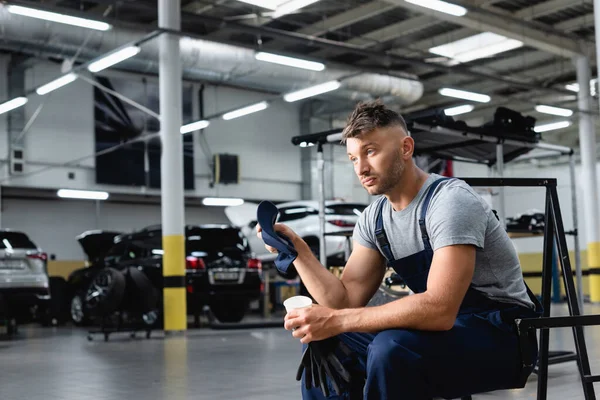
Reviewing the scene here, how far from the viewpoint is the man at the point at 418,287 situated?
2.01 metres

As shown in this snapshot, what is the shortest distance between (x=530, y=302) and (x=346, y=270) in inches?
22.5

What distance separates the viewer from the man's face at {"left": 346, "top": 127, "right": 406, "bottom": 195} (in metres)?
2.21

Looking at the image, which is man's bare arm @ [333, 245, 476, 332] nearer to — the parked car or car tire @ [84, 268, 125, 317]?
car tire @ [84, 268, 125, 317]

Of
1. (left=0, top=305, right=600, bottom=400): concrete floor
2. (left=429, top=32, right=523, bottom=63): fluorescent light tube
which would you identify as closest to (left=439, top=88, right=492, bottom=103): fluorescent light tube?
(left=429, top=32, right=523, bottom=63): fluorescent light tube

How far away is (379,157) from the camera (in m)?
2.21

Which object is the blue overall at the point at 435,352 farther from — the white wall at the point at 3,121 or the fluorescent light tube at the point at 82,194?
the fluorescent light tube at the point at 82,194

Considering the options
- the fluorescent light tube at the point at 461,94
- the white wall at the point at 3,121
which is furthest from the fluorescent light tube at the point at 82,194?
the fluorescent light tube at the point at 461,94

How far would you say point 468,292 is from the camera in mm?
2229

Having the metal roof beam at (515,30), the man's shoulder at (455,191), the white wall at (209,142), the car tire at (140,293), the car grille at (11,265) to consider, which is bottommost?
the car tire at (140,293)

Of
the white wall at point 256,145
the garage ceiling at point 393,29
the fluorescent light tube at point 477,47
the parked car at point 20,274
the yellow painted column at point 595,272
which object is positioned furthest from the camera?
the white wall at point 256,145

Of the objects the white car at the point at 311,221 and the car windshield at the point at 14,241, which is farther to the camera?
the white car at the point at 311,221

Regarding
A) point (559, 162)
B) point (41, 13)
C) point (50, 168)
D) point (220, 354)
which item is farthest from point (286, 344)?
point (559, 162)

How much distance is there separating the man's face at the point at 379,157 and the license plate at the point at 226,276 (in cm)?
981

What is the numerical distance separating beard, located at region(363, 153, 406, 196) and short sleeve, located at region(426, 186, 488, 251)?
0.42ft
